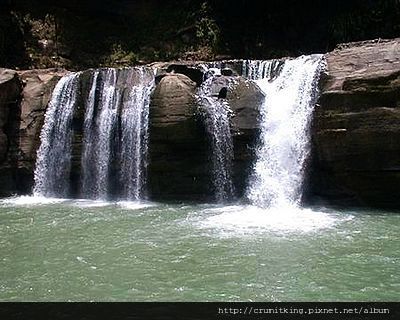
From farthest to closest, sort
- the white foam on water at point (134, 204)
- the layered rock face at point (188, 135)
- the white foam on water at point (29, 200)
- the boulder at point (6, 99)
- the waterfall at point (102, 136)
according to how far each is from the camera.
Result: the boulder at point (6, 99) → the waterfall at point (102, 136) → the white foam on water at point (29, 200) → the layered rock face at point (188, 135) → the white foam on water at point (134, 204)

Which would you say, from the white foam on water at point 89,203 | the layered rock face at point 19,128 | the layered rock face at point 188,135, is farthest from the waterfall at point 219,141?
the layered rock face at point 19,128

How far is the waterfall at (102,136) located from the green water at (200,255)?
2.37 m

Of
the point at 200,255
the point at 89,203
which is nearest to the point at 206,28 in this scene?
the point at 89,203

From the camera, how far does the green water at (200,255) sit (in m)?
7.50

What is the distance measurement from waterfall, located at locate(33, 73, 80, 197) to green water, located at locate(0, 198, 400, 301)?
2912mm

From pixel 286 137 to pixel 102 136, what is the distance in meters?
5.41

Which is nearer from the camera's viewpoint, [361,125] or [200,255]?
[200,255]

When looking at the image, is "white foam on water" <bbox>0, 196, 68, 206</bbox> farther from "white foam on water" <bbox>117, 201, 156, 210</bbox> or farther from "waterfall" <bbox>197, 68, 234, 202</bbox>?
"waterfall" <bbox>197, 68, 234, 202</bbox>

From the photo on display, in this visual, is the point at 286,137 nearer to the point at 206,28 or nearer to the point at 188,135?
the point at 188,135

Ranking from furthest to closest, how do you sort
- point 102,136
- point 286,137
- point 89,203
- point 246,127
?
point 102,136 < point 89,203 < point 246,127 < point 286,137

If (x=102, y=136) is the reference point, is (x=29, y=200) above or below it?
below

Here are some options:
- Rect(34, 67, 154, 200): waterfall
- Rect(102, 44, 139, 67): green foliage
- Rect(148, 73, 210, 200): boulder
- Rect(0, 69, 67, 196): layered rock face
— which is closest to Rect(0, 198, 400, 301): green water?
Rect(148, 73, 210, 200): boulder

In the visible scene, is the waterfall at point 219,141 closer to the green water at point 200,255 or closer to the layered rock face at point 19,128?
the green water at point 200,255

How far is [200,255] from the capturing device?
924 centimetres
